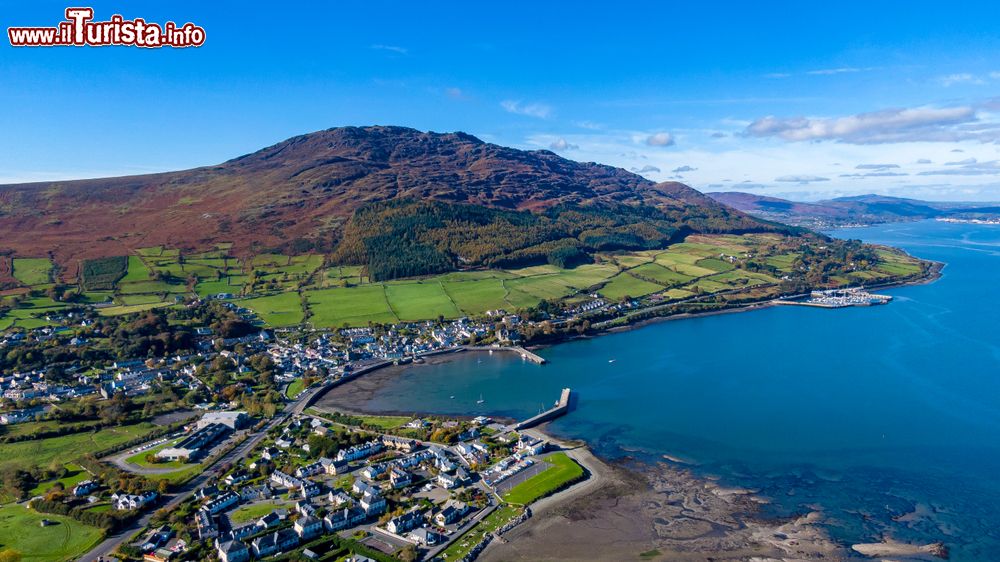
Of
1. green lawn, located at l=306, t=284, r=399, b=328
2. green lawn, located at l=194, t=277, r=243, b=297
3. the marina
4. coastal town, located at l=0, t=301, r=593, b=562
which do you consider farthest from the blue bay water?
green lawn, located at l=194, t=277, r=243, b=297

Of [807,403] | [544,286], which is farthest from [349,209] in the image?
[807,403]

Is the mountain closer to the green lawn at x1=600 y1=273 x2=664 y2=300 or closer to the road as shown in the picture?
the green lawn at x1=600 y1=273 x2=664 y2=300

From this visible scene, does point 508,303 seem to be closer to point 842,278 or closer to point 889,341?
point 889,341

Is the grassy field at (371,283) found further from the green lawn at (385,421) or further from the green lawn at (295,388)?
the green lawn at (385,421)

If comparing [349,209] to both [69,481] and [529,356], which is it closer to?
[529,356]

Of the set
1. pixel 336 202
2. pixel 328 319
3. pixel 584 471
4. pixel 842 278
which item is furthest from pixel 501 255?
pixel 584 471

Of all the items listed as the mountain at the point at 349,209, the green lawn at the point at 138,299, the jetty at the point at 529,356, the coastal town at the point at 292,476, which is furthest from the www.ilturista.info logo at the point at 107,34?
the mountain at the point at 349,209
